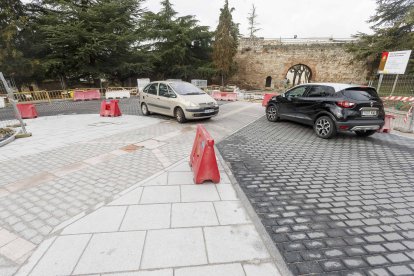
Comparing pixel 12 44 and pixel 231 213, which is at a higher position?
pixel 12 44

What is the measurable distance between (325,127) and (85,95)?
1792 cm

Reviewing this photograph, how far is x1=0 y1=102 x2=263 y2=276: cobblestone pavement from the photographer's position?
250 centimetres

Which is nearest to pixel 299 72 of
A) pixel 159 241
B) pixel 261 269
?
pixel 261 269

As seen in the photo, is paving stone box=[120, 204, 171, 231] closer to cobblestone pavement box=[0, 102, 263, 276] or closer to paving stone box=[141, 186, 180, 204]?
paving stone box=[141, 186, 180, 204]

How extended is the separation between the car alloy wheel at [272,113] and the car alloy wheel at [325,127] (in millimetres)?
2100

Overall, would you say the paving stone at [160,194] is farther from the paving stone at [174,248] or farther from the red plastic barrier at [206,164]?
the paving stone at [174,248]

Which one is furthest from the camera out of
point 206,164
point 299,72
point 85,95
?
point 299,72

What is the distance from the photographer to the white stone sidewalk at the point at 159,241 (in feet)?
6.54

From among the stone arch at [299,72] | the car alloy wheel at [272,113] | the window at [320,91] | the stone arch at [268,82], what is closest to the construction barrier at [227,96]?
the car alloy wheel at [272,113]

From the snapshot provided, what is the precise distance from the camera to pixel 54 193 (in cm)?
330

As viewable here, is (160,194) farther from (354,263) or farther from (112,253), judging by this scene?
(354,263)

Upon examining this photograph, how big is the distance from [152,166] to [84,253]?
90.8 inches

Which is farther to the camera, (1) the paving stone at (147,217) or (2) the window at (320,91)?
(2) the window at (320,91)

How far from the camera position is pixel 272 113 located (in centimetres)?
891
